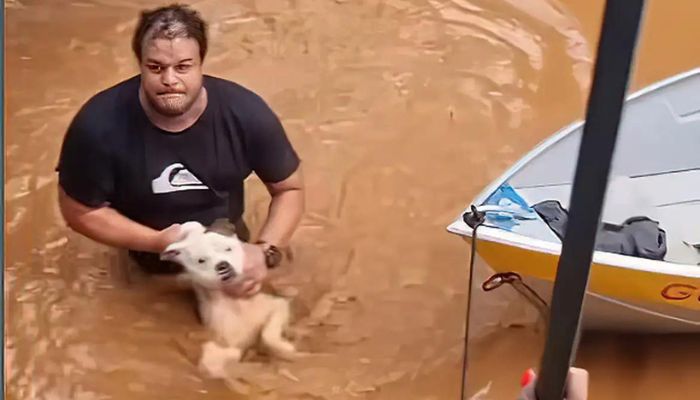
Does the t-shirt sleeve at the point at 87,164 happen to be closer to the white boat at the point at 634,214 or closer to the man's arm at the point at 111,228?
the man's arm at the point at 111,228

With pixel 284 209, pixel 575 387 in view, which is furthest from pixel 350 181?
pixel 575 387

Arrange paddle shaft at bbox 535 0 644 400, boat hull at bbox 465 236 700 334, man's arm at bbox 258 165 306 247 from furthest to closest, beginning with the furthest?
man's arm at bbox 258 165 306 247 → boat hull at bbox 465 236 700 334 → paddle shaft at bbox 535 0 644 400

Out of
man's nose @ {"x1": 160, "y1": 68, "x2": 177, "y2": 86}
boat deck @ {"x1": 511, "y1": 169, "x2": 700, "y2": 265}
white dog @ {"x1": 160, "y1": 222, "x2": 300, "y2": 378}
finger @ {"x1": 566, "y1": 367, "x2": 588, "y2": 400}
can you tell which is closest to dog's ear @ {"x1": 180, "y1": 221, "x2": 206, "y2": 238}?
white dog @ {"x1": 160, "y1": 222, "x2": 300, "y2": 378}

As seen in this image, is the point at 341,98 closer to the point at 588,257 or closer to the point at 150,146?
the point at 150,146

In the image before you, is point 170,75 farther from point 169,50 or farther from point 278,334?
point 278,334

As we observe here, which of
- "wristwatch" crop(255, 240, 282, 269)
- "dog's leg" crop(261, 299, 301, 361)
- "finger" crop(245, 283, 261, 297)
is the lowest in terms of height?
"dog's leg" crop(261, 299, 301, 361)

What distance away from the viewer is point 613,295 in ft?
2.09

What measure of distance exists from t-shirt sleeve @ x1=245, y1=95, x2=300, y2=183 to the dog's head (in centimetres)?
6

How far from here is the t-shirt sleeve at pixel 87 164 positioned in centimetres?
72

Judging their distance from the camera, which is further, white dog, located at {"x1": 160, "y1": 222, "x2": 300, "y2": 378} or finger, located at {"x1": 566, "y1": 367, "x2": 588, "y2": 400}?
white dog, located at {"x1": 160, "y1": 222, "x2": 300, "y2": 378}

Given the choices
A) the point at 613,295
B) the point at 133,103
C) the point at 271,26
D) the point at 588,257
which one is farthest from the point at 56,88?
the point at 588,257

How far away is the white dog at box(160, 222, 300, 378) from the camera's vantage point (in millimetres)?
688

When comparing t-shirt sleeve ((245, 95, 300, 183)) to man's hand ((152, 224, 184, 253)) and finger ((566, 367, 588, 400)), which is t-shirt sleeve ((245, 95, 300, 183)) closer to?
man's hand ((152, 224, 184, 253))

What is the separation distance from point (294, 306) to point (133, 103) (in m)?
0.19
